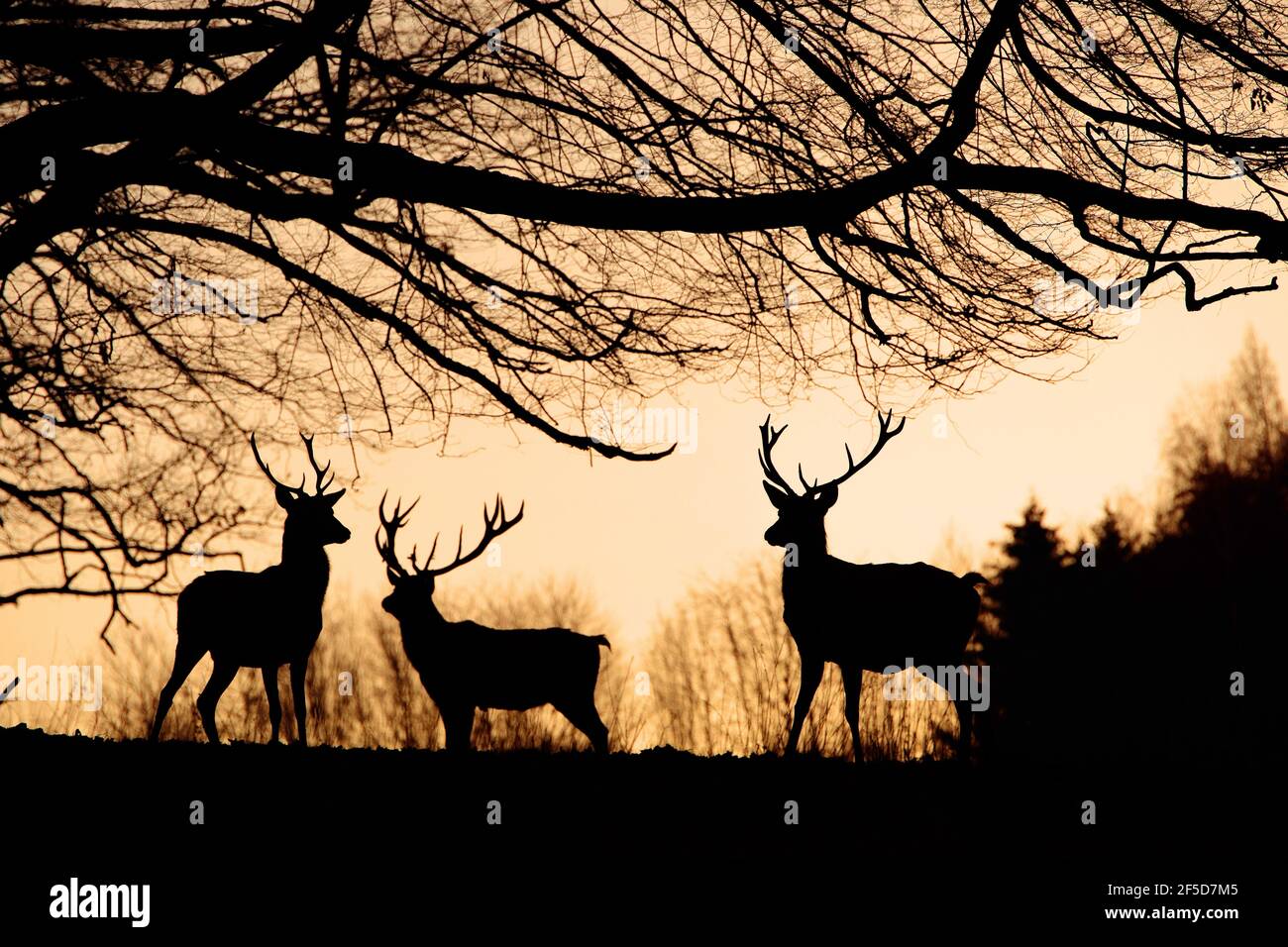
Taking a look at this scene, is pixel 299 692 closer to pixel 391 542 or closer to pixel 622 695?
pixel 391 542

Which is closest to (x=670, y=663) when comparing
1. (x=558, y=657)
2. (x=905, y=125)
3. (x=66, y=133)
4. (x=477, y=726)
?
(x=477, y=726)

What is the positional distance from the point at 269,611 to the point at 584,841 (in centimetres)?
370

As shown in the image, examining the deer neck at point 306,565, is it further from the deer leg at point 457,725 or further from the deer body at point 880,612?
the deer body at point 880,612

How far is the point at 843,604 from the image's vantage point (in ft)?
28.7

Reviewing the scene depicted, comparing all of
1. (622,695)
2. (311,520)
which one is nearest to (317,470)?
(311,520)

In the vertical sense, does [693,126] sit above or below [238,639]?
above

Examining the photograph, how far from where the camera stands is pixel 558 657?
1010 centimetres

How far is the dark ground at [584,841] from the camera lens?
16.9 ft

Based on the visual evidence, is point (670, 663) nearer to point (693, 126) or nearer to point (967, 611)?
point (967, 611)

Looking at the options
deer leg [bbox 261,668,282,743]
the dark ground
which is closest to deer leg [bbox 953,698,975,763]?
the dark ground

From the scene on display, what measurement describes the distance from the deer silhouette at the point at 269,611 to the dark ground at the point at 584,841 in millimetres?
1557

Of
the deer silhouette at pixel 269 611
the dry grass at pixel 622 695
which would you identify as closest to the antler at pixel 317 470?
the deer silhouette at pixel 269 611

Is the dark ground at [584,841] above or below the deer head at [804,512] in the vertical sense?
below
